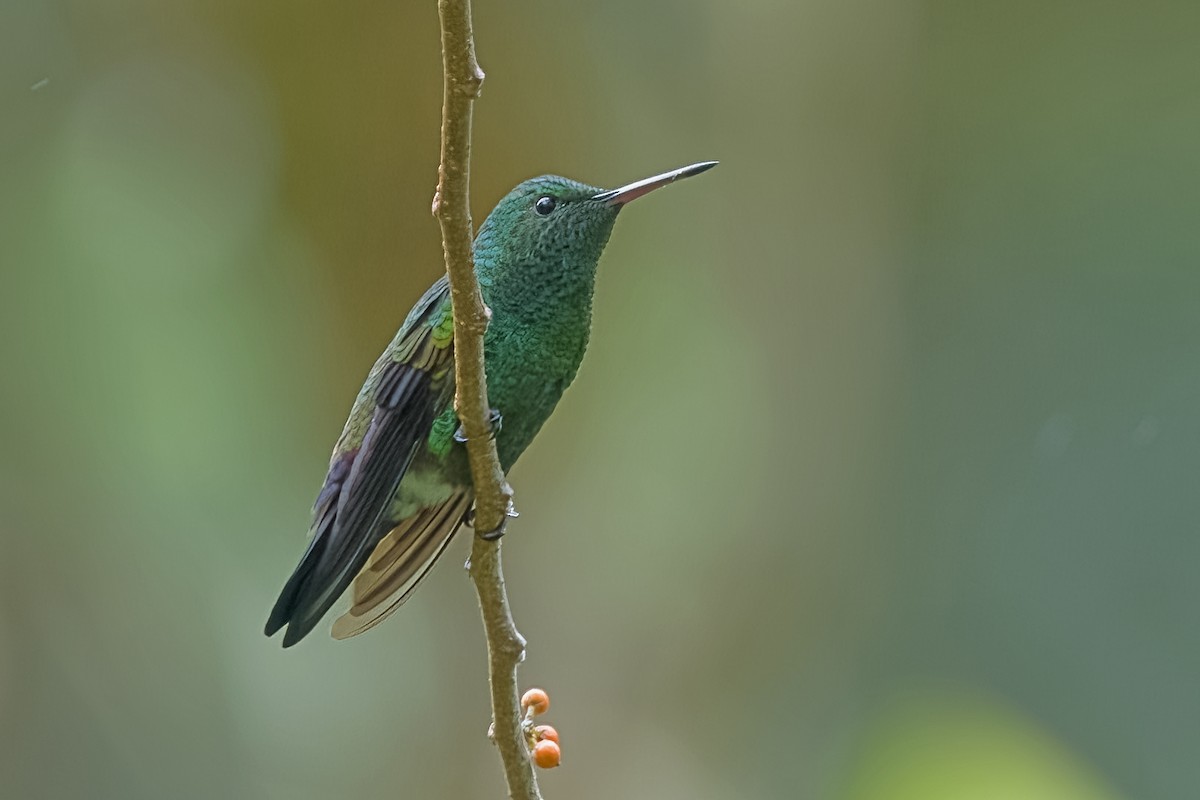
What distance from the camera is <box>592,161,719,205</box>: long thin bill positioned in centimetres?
149

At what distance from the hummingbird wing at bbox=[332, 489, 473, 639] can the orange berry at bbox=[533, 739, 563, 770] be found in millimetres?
423

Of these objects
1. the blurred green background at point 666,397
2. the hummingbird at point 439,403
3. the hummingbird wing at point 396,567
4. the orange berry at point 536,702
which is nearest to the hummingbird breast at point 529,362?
the hummingbird at point 439,403

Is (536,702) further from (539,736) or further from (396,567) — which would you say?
(396,567)

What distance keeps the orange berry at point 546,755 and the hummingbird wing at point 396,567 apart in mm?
423

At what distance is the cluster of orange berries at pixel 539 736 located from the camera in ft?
4.38

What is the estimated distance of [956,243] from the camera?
3434 mm

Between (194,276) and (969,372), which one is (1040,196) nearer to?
(969,372)

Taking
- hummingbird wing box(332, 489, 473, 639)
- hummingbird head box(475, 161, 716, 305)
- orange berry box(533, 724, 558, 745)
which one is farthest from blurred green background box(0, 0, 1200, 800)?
orange berry box(533, 724, 558, 745)

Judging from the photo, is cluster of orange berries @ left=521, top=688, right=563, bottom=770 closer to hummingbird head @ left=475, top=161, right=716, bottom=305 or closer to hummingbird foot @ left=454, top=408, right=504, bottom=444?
hummingbird foot @ left=454, top=408, right=504, bottom=444

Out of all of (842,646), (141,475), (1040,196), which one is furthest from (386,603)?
(1040,196)

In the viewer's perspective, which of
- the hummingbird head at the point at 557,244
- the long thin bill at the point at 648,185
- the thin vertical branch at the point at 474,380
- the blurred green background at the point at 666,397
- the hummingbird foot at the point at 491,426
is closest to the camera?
the thin vertical branch at the point at 474,380

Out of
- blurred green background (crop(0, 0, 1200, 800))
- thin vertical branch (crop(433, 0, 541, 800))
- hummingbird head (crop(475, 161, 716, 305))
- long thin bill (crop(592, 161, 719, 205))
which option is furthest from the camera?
blurred green background (crop(0, 0, 1200, 800))

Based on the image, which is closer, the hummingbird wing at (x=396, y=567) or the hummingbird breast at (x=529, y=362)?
the hummingbird breast at (x=529, y=362)

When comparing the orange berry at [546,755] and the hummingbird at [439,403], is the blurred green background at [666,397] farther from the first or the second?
the orange berry at [546,755]
